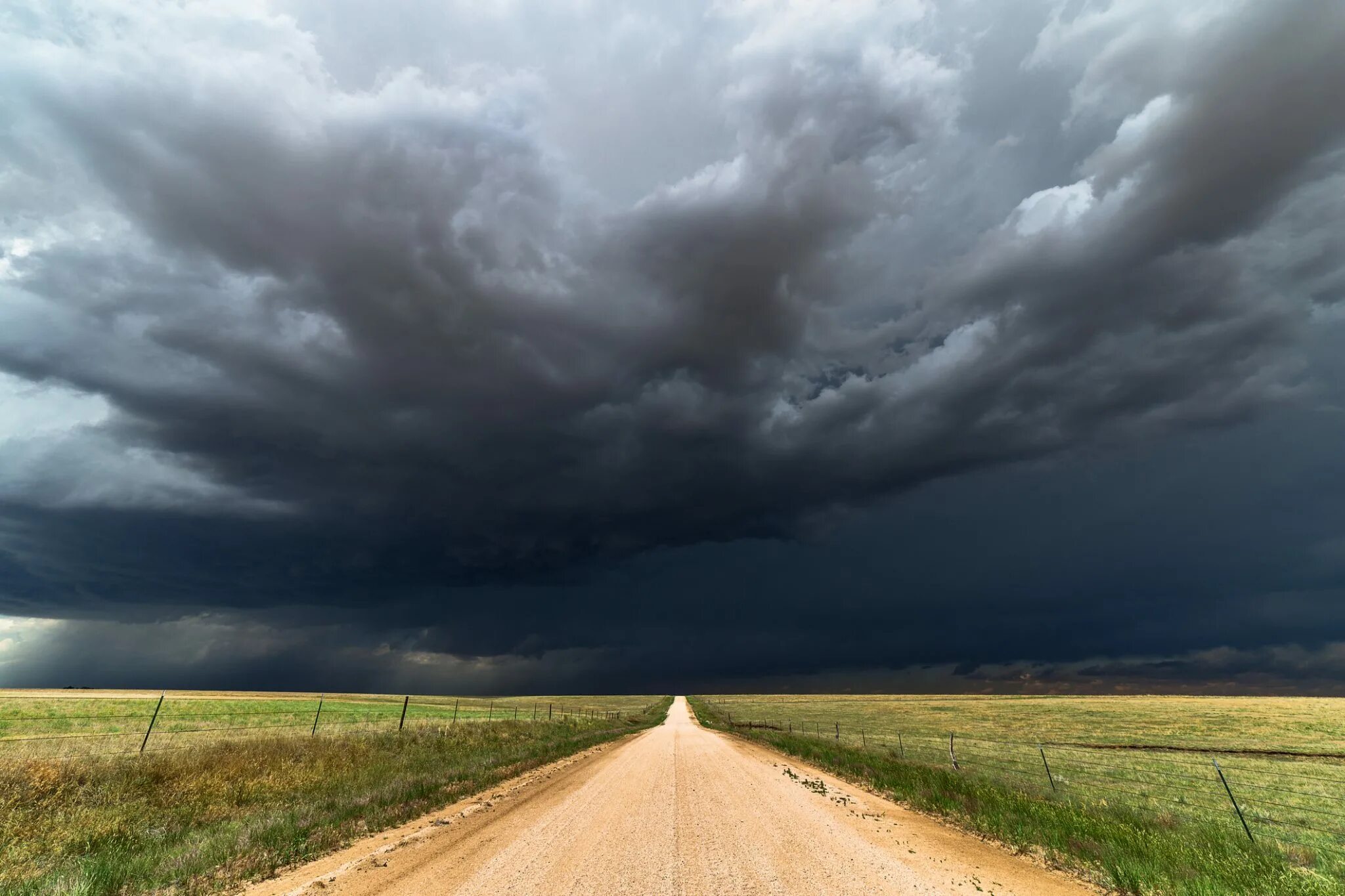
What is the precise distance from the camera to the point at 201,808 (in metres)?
14.4

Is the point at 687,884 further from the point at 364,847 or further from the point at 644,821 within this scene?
the point at 364,847

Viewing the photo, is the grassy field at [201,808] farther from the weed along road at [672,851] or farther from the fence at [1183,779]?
the fence at [1183,779]

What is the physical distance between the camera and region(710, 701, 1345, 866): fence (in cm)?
1658

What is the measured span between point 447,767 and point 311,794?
6471 mm

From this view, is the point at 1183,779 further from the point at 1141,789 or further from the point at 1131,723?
the point at 1131,723

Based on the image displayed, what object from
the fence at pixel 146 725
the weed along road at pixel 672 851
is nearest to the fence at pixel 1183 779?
the weed along road at pixel 672 851

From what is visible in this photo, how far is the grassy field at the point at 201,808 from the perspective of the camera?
9672 mm

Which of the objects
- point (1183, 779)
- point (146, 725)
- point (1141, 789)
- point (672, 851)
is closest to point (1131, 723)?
point (1183, 779)

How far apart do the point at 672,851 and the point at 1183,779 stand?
29224mm

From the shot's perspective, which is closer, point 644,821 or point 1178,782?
point 644,821

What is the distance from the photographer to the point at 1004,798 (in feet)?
51.6

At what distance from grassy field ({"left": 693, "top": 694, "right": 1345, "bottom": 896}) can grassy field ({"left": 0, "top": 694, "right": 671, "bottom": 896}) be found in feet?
45.2

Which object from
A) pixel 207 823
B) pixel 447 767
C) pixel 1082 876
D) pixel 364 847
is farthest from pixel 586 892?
pixel 447 767

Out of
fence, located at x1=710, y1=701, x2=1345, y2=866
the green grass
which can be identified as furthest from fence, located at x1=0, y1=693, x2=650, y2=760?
the green grass
